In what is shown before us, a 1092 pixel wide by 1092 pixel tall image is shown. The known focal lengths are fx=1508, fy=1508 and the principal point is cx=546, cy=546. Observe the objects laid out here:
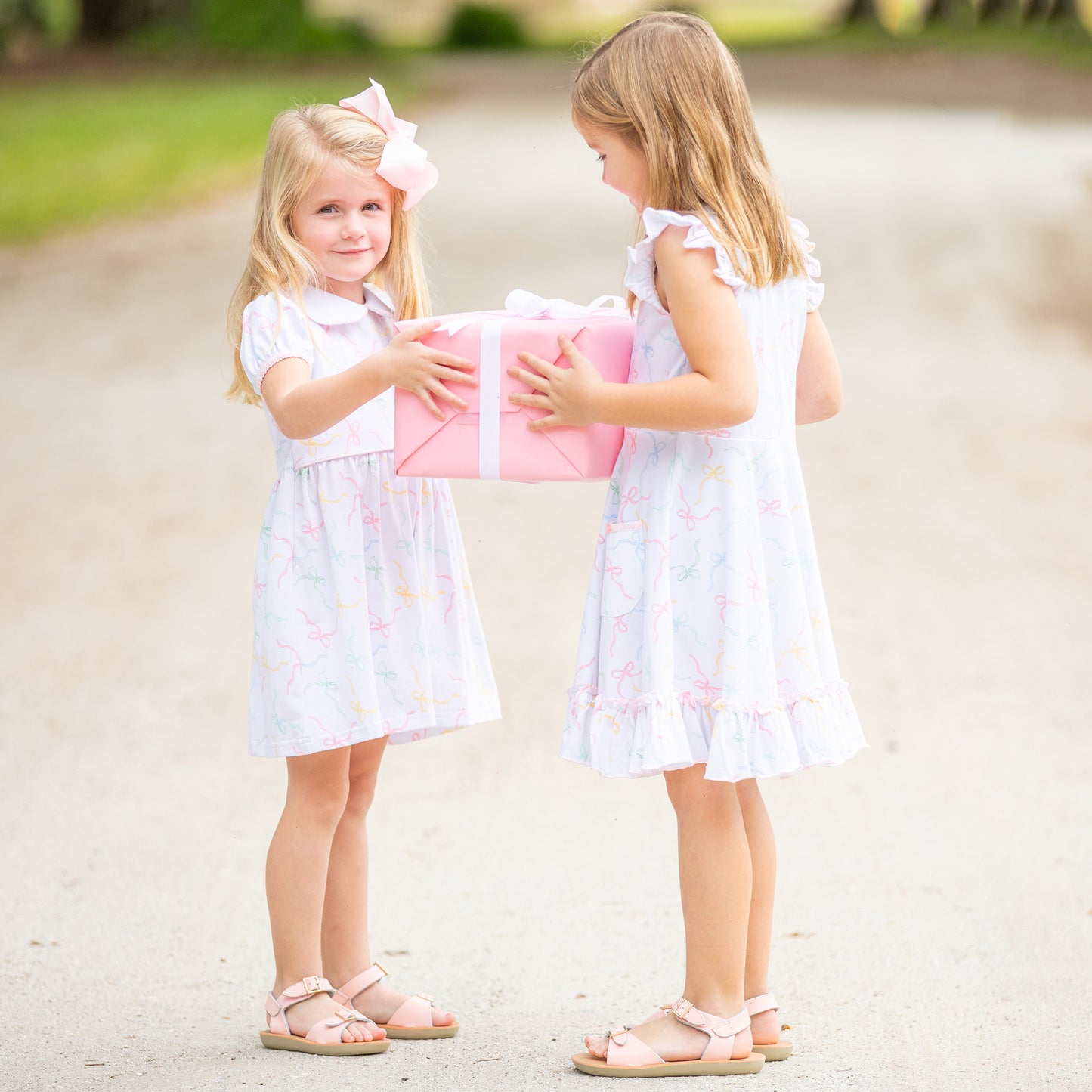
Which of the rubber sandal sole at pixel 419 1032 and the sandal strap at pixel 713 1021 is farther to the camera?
the rubber sandal sole at pixel 419 1032

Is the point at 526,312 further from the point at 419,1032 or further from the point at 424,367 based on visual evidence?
the point at 419,1032

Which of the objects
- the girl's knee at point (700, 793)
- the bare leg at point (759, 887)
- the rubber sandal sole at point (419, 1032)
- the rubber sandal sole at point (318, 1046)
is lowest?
the rubber sandal sole at point (419, 1032)

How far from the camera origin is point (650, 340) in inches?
97.7

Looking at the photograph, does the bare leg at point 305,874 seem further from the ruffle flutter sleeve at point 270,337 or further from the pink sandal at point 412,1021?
the ruffle flutter sleeve at point 270,337

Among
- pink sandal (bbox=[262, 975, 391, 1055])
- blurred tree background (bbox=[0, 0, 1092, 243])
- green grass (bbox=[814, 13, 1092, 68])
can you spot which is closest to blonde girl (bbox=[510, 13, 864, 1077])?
pink sandal (bbox=[262, 975, 391, 1055])

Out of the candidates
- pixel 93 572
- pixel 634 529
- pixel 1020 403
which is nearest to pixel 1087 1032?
pixel 634 529

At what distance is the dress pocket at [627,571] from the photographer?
2482mm

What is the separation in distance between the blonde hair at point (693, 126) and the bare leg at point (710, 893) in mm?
860

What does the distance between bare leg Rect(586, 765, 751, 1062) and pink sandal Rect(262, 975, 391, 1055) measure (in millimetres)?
440

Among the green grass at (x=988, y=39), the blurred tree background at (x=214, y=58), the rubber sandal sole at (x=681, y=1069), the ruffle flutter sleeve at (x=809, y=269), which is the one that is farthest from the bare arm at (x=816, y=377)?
the green grass at (x=988, y=39)

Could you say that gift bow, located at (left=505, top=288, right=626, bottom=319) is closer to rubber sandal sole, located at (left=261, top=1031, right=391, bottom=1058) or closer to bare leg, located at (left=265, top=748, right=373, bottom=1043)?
bare leg, located at (left=265, top=748, right=373, bottom=1043)

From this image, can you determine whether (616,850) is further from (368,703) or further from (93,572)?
(93,572)

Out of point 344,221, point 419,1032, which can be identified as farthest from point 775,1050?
point 344,221

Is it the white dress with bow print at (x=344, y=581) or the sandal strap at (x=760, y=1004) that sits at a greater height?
the white dress with bow print at (x=344, y=581)
